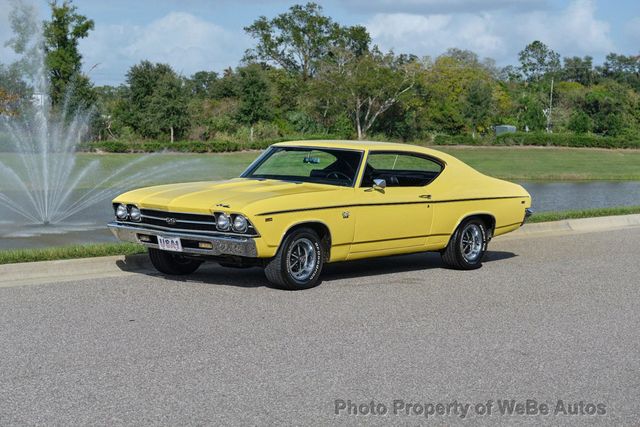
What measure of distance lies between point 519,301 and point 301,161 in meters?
3.06

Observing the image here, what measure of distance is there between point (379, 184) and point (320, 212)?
964 millimetres

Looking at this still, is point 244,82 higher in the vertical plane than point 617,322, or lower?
higher

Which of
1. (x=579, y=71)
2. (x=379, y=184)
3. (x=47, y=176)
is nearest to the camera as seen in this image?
(x=379, y=184)

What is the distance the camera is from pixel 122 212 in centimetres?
1038

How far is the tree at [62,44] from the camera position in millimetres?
43719

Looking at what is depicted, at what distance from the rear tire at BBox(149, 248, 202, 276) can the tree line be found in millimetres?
33397

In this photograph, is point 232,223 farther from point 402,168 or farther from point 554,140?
point 554,140

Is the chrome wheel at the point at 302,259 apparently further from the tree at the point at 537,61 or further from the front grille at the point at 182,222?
the tree at the point at 537,61

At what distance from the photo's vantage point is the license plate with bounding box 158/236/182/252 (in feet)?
32.1

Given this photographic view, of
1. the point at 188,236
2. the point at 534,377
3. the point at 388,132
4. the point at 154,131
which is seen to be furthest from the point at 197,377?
the point at 388,132

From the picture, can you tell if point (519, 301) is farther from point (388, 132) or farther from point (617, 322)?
point (388, 132)

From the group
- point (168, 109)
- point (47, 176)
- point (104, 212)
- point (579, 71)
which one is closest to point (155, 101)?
point (168, 109)

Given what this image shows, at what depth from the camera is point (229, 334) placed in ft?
25.9

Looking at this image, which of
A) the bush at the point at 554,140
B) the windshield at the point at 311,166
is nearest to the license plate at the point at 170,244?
the windshield at the point at 311,166
